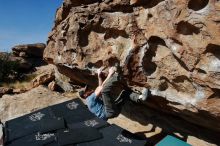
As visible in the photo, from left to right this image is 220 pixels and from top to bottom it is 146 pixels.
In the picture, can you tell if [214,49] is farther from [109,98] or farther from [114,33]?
[114,33]

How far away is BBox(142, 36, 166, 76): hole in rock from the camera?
23.6 ft

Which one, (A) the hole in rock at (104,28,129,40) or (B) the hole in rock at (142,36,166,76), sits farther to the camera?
(A) the hole in rock at (104,28,129,40)

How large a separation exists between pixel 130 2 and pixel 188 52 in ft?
6.55

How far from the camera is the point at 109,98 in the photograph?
7.82 metres

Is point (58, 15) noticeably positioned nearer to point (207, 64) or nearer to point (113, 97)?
point (113, 97)

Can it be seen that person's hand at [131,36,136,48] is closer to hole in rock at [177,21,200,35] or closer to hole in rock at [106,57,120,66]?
hole in rock at [106,57,120,66]

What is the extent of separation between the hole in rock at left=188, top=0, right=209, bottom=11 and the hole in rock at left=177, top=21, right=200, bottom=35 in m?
0.30

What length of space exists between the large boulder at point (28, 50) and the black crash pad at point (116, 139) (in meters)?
21.5

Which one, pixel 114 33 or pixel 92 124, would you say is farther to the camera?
pixel 114 33

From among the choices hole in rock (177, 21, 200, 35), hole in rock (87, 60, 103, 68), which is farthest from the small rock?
hole in rock (177, 21, 200, 35)

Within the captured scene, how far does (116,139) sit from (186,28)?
8.62 feet

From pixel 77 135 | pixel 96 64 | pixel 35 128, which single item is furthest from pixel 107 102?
pixel 35 128

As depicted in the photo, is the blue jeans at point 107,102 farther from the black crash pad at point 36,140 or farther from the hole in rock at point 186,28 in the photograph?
the hole in rock at point 186,28

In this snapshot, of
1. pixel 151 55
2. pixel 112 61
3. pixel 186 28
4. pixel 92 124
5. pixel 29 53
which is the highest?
pixel 186 28
